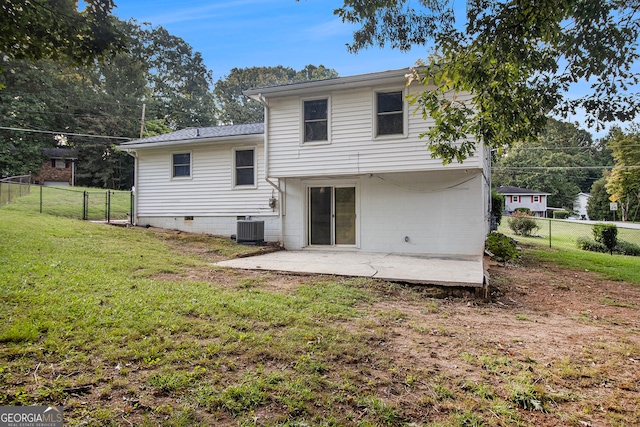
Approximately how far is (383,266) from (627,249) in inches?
527

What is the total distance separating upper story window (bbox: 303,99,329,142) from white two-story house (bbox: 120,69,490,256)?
3cm

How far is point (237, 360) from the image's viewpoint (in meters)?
2.91

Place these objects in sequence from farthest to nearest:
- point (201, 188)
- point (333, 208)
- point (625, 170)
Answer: point (625, 170), point (201, 188), point (333, 208)

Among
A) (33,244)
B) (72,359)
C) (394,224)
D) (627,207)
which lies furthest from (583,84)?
(627,207)

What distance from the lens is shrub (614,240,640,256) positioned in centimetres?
1427

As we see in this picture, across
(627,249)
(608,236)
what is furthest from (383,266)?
(627,249)

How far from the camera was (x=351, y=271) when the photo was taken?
273 inches

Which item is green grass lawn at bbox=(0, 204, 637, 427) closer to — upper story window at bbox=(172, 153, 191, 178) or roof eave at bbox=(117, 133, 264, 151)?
roof eave at bbox=(117, 133, 264, 151)

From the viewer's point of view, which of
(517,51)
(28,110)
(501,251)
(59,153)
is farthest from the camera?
(59,153)

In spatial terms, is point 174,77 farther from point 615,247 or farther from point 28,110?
point 615,247

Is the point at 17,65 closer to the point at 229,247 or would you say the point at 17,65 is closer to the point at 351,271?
the point at 229,247

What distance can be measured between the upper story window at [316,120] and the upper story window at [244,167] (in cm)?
243

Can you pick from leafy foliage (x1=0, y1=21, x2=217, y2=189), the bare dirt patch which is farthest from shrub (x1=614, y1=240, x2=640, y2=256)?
leafy foliage (x1=0, y1=21, x2=217, y2=189)

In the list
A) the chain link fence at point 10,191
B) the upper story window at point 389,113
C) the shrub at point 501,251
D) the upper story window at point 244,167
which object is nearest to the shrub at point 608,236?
the shrub at point 501,251
